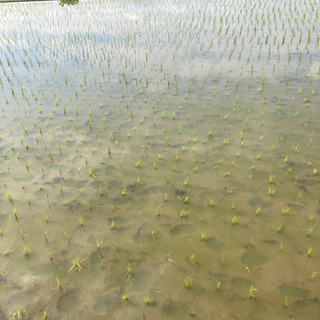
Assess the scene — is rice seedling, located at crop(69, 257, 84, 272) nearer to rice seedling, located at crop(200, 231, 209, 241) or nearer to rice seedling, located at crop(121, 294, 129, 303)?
rice seedling, located at crop(121, 294, 129, 303)

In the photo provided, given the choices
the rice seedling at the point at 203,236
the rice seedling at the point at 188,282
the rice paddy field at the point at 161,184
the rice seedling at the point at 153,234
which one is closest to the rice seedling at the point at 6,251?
the rice paddy field at the point at 161,184

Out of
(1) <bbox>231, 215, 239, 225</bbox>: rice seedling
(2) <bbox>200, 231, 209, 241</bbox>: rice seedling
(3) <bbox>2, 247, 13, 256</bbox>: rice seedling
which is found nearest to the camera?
(3) <bbox>2, 247, 13, 256</bbox>: rice seedling

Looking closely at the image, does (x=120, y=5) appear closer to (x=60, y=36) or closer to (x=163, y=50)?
A: (x=60, y=36)

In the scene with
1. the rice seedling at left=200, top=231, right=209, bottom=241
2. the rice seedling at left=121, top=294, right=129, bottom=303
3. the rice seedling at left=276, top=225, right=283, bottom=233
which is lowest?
the rice seedling at left=121, top=294, right=129, bottom=303

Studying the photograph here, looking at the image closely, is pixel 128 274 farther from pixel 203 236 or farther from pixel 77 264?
pixel 203 236

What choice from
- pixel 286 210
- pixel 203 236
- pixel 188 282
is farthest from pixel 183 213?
pixel 286 210

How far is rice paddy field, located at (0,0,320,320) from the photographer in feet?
7.27

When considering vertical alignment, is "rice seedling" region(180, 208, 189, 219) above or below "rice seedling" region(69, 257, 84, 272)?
above

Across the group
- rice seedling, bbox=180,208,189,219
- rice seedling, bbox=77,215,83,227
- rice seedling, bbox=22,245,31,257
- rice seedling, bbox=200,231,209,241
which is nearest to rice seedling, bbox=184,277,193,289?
rice seedling, bbox=200,231,209,241

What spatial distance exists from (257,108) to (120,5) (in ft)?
37.0

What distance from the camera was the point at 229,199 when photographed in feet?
10.1

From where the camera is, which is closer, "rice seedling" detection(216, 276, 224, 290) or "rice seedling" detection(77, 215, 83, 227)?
"rice seedling" detection(216, 276, 224, 290)

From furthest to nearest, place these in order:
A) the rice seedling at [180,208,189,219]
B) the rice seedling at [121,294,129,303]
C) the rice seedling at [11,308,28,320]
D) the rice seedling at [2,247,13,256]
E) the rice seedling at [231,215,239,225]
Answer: the rice seedling at [180,208,189,219]
the rice seedling at [231,215,239,225]
the rice seedling at [2,247,13,256]
the rice seedling at [121,294,129,303]
the rice seedling at [11,308,28,320]

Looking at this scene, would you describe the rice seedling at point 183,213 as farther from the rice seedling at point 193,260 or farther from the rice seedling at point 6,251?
the rice seedling at point 6,251
